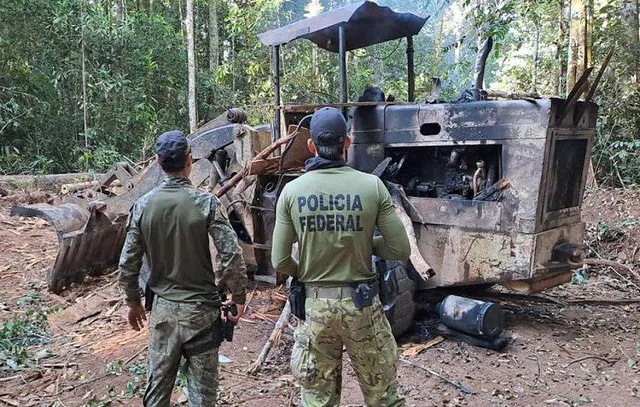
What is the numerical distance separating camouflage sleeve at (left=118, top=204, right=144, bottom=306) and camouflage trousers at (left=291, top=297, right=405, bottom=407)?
0.95 meters

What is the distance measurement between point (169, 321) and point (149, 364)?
272 mm

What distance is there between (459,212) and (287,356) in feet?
5.92

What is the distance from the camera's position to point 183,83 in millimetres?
14547

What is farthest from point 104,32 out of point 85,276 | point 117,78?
point 85,276

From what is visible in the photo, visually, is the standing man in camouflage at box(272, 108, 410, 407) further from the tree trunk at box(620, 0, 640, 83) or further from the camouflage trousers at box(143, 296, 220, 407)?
the tree trunk at box(620, 0, 640, 83)

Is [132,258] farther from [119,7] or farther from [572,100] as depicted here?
[119,7]

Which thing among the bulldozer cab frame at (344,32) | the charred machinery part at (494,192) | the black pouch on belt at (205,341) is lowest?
the black pouch on belt at (205,341)

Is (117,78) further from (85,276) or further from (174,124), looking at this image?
(85,276)

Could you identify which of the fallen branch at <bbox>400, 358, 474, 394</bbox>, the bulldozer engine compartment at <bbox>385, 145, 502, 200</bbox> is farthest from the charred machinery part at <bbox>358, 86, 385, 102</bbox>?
the fallen branch at <bbox>400, 358, 474, 394</bbox>

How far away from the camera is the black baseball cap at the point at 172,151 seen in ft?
9.25

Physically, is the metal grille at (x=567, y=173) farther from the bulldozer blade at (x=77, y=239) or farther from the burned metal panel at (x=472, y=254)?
the bulldozer blade at (x=77, y=239)

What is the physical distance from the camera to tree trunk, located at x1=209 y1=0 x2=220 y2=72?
16.0m

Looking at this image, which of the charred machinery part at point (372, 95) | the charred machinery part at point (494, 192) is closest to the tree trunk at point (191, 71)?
the charred machinery part at point (372, 95)

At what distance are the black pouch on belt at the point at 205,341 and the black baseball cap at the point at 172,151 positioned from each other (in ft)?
2.81
